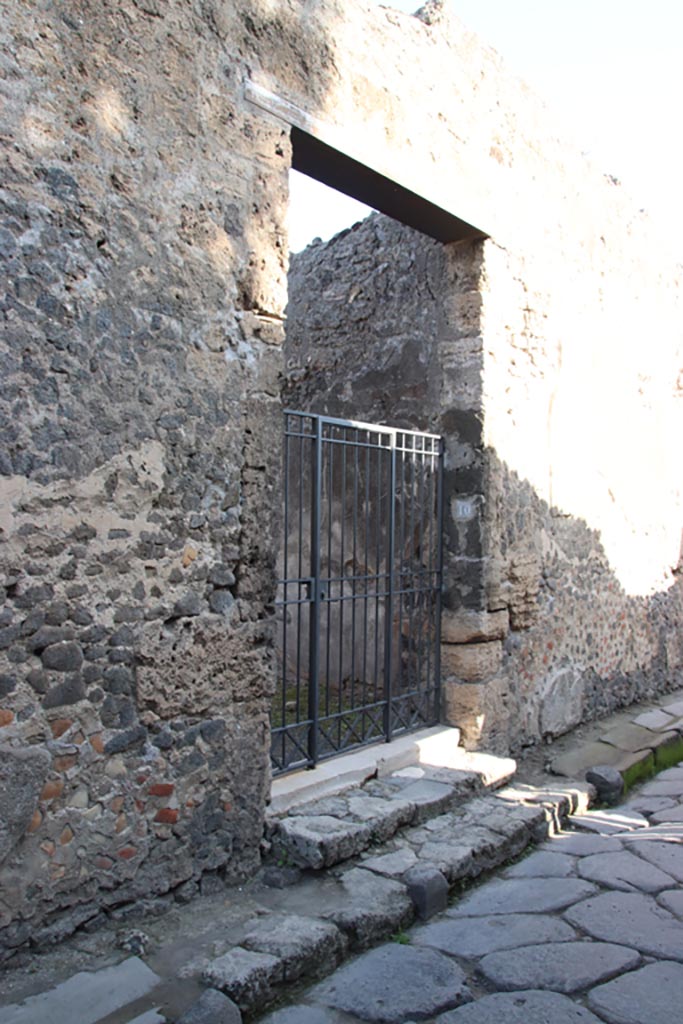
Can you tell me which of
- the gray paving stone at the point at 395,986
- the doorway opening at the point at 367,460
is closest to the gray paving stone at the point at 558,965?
the gray paving stone at the point at 395,986

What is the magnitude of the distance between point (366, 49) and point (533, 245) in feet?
5.75

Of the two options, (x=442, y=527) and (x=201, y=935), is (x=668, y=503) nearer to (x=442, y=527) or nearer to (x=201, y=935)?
(x=442, y=527)

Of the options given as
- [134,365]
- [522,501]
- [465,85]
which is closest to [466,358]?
[522,501]

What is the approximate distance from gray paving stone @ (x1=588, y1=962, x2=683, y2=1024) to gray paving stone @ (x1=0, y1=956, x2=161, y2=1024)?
53.4 inches

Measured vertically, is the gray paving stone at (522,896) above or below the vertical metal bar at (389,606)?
below

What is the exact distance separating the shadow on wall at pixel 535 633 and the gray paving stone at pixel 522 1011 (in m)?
2.13

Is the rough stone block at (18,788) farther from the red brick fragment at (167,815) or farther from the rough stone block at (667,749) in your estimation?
→ the rough stone block at (667,749)

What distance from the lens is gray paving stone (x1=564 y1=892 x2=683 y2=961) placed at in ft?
9.43

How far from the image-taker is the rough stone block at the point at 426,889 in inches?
122

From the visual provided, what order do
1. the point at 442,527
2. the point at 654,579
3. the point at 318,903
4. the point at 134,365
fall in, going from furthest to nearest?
the point at 654,579, the point at 442,527, the point at 318,903, the point at 134,365

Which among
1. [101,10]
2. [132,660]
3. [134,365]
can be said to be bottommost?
[132,660]

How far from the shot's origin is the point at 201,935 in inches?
108

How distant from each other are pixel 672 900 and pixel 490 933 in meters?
0.83

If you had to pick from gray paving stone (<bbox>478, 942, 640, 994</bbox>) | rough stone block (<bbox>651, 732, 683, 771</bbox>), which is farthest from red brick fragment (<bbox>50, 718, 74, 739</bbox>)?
rough stone block (<bbox>651, 732, 683, 771</bbox>)
